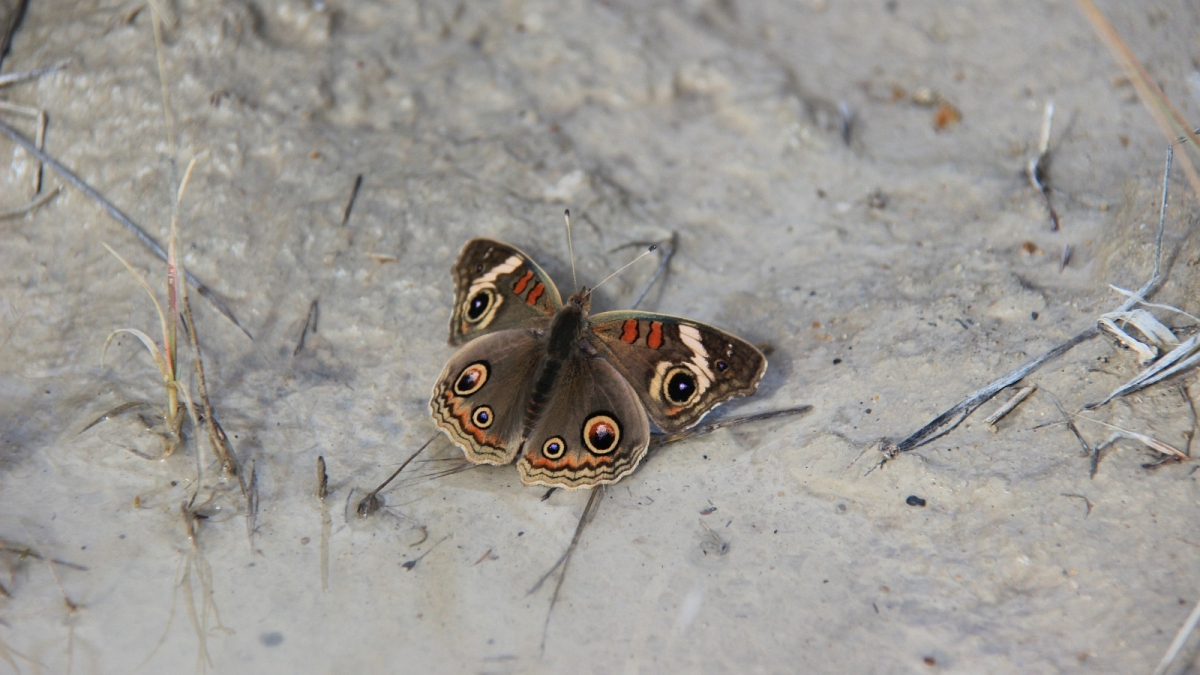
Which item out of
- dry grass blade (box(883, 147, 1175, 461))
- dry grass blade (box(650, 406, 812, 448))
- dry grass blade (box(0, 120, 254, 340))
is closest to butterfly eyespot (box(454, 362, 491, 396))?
dry grass blade (box(650, 406, 812, 448))

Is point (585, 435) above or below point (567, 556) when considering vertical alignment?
above

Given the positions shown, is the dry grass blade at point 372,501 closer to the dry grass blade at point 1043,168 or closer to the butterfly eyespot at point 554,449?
the butterfly eyespot at point 554,449

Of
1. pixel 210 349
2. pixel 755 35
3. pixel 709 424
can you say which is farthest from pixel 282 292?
pixel 755 35

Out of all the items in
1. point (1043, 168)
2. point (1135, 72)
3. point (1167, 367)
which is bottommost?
point (1167, 367)

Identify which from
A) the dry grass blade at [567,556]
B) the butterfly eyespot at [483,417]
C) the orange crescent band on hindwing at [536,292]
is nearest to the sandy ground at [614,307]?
the dry grass blade at [567,556]

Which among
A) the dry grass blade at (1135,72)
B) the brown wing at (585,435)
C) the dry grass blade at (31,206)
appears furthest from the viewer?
the dry grass blade at (31,206)

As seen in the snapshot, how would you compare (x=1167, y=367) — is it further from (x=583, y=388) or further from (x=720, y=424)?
(x=583, y=388)

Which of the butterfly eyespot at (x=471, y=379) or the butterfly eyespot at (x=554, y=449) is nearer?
the butterfly eyespot at (x=554, y=449)

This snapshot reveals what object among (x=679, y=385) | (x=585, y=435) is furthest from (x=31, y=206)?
(x=679, y=385)
